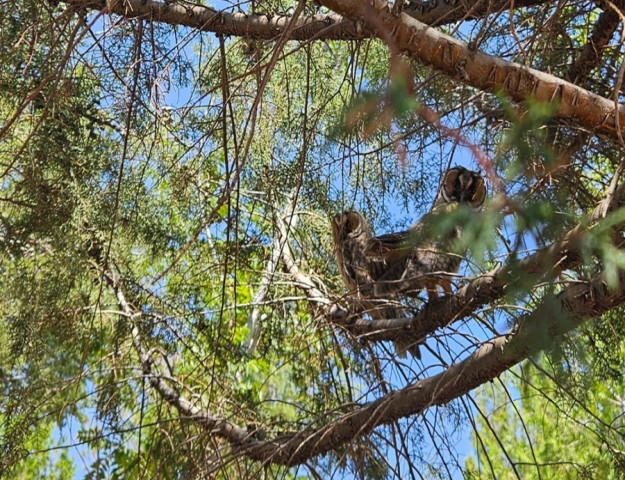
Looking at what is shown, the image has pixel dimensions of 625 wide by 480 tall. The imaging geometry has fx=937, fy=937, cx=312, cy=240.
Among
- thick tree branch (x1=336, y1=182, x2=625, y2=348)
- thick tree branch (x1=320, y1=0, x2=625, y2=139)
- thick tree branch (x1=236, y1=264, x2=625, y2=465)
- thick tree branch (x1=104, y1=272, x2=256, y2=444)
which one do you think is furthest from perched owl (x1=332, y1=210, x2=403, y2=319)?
thick tree branch (x1=320, y1=0, x2=625, y2=139)

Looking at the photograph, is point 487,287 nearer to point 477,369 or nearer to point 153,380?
point 477,369

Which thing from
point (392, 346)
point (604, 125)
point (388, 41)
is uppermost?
point (392, 346)

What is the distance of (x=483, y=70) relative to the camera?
2.57 m

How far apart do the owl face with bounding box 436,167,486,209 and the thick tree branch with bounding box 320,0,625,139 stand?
5.48 feet

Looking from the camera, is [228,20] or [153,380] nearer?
[228,20]

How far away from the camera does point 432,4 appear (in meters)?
3.48

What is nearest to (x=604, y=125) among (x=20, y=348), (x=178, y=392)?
(x=178, y=392)

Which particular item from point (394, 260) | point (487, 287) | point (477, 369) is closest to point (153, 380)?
point (394, 260)

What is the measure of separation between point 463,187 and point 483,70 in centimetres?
193

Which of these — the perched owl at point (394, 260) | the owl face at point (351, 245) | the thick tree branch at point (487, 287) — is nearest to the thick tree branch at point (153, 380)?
the thick tree branch at point (487, 287)

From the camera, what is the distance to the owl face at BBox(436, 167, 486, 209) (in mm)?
4438

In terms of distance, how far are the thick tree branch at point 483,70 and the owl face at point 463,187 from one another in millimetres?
1670

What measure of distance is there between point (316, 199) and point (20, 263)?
6.47ft

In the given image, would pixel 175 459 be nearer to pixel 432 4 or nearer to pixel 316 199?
pixel 432 4
